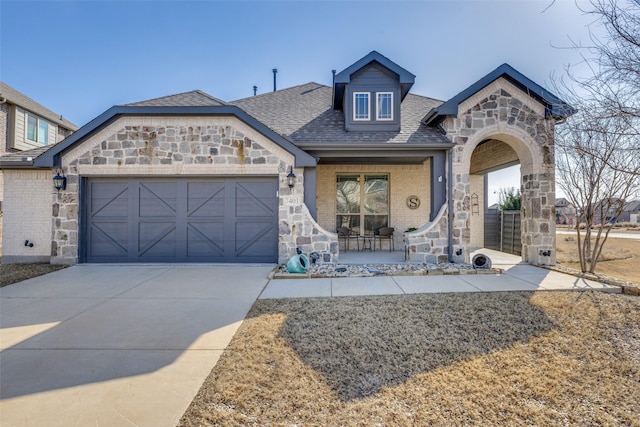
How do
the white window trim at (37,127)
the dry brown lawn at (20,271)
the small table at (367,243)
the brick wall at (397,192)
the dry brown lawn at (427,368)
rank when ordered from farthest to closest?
the white window trim at (37,127) → the brick wall at (397,192) → the small table at (367,243) → the dry brown lawn at (20,271) → the dry brown lawn at (427,368)

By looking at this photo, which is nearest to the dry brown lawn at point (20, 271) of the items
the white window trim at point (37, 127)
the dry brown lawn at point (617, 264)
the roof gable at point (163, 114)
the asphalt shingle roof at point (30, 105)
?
the roof gable at point (163, 114)

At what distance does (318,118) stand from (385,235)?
458 cm

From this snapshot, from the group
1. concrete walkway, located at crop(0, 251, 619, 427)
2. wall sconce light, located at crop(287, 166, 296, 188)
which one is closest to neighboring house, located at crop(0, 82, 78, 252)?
concrete walkway, located at crop(0, 251, 619, 427)

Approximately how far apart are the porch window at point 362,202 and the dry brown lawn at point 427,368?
21.0 feet

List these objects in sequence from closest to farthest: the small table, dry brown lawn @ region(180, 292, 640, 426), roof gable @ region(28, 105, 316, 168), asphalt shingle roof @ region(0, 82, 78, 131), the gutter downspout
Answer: dry brown lawn @ region(180, 292, 640, 426), roof gable @ region(28, 105, 316, 168), the gutter downspout, the small table, asphalt shingle roof @ region(0, 82, 78, 131)

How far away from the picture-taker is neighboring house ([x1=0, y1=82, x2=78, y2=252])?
47.2ft

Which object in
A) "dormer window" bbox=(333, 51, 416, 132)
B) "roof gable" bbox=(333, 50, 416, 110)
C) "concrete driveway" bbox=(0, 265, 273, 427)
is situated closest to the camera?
"concrete driveway" bbox=(0, 265, 273, 427)

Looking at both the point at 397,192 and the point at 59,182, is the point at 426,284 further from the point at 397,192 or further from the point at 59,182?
the point at 59,182

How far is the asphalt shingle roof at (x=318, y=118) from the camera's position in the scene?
331 inches

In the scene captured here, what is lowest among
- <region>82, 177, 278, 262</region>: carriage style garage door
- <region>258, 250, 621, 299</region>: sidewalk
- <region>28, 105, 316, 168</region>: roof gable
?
<region>258, 250, 621, 299</region>: sidewalk

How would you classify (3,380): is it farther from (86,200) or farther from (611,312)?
(611,312)

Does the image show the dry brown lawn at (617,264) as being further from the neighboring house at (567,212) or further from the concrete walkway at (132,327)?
the concrete walkway at (132,327)

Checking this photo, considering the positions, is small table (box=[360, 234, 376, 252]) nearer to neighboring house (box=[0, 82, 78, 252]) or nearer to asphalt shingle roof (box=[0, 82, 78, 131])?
neighboring house (box=[0, 82, 78, 252])

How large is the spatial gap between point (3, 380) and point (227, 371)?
6.55 feet
